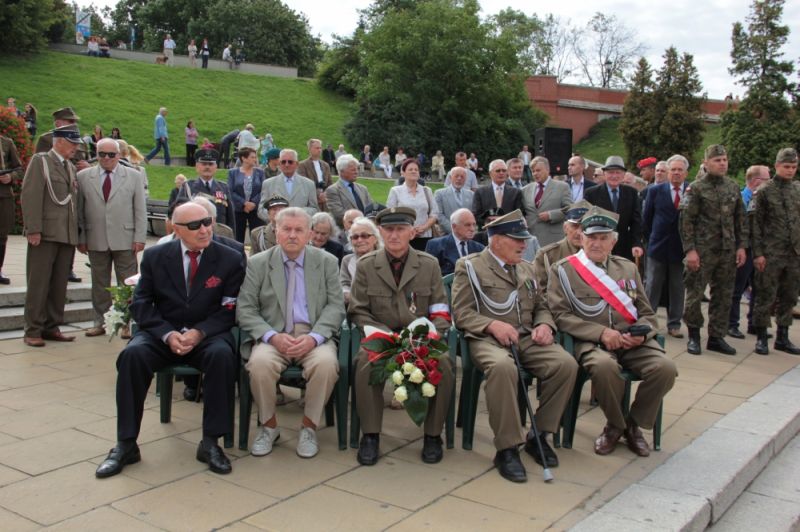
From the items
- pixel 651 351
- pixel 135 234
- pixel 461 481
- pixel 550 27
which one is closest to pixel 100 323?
pixel 135 234

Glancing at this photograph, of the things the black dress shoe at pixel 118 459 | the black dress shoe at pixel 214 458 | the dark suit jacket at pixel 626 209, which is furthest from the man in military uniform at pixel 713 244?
the black dress shoe at pixel 118 459

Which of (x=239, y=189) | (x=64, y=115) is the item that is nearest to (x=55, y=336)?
(x=64, y=115)

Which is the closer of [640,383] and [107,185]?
[640,383]

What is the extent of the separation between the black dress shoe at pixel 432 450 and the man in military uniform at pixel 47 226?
4325 millimetres

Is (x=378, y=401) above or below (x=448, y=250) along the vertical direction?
below

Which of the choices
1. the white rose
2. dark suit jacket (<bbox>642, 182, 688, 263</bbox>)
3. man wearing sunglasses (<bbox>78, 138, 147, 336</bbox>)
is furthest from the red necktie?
dark suit jacket (<bbox>642, 182, 688, 263</bbox>)

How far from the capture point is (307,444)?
4.66 meters

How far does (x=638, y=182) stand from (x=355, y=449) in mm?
9634

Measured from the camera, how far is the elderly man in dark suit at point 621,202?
8648 millimetres

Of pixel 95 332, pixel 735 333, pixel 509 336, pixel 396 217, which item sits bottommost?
pixel 95 332

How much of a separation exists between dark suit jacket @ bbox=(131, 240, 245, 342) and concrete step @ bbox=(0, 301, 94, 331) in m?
3.70

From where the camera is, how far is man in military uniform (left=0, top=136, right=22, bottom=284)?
8.70 metres

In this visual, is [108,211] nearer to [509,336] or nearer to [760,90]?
[509,336]

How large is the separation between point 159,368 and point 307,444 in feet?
3.39
